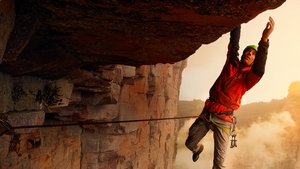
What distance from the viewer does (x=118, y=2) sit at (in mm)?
2883

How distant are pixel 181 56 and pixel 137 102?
5.70 meters

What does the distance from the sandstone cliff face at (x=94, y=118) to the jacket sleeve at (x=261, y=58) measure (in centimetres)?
281

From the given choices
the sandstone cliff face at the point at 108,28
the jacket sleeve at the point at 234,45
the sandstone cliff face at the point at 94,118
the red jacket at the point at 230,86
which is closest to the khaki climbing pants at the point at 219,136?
the red jacket at the point at 230,86

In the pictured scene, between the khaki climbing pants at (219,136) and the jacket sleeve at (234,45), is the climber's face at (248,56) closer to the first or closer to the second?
the jacket sleeve at (234,45)

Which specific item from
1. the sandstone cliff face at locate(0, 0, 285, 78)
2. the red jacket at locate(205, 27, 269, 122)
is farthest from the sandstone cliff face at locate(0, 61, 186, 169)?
the red jacket at locate(205, 27, 269, 122)

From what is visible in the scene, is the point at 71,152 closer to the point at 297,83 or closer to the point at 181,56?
the point at 181,56

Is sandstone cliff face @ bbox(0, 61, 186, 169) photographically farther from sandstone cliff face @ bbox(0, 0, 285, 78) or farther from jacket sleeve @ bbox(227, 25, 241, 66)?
jacket sleeve @ bbox(227, 25, 241, 66)

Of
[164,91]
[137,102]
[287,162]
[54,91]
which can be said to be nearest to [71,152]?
[54,91]

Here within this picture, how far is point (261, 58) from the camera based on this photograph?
4.67 meters

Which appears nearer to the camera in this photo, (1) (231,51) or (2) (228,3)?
(2) (228,3)

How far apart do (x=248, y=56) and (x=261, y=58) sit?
0.74 m

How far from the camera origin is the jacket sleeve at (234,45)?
213 inches

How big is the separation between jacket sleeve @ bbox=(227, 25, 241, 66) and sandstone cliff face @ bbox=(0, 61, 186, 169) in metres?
2.32

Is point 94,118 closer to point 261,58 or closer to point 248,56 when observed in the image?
point 248,56
